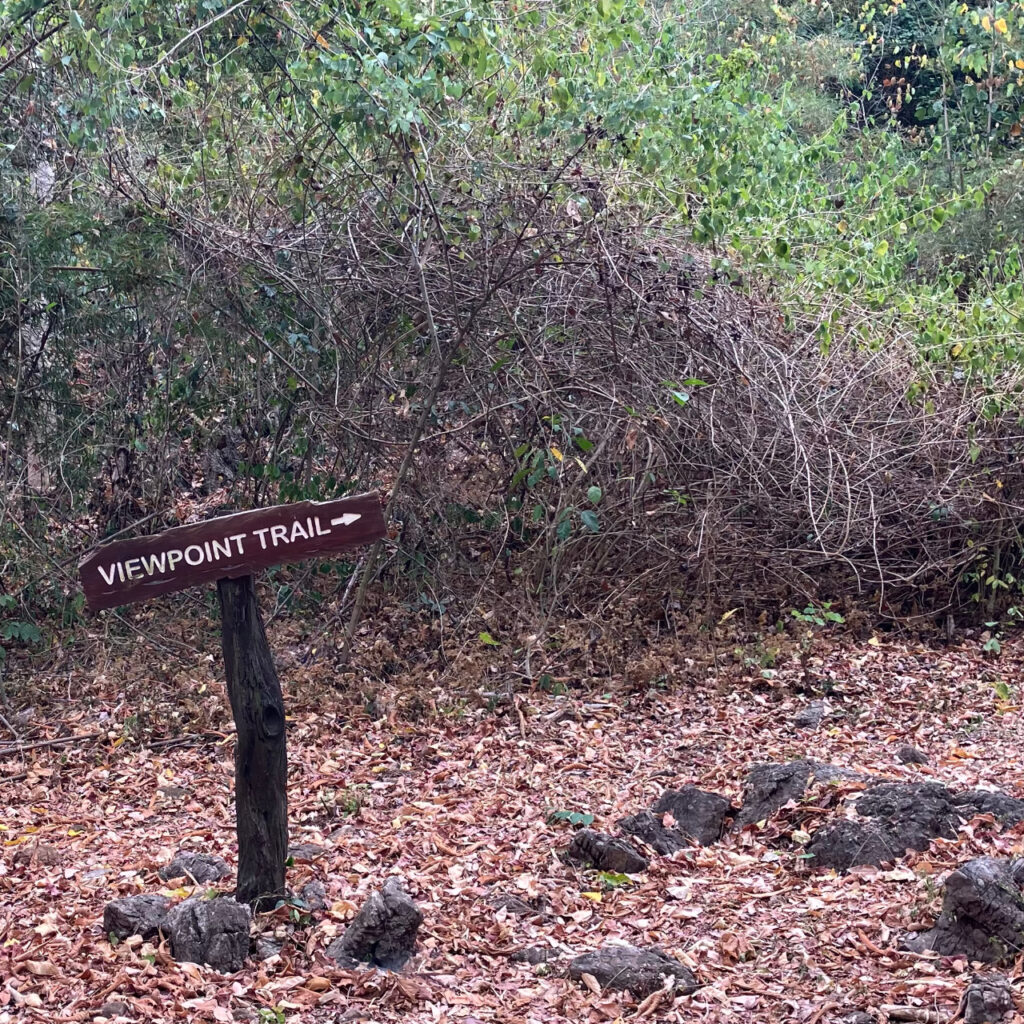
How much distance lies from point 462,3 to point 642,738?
3931 millimetres

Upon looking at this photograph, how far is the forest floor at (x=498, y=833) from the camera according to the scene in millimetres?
3398

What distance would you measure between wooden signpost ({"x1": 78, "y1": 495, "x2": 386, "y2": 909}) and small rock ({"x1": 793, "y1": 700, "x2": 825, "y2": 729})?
124 inches

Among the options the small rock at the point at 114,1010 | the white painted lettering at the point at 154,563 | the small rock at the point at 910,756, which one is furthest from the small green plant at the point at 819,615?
the small rock at the point at 114,1010

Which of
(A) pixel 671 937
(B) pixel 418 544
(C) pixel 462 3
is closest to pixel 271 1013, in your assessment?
(A) pixel 671 937

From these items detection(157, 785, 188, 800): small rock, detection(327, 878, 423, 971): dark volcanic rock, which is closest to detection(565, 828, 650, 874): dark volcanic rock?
detection(327, 878, 423, 971): dark volcanic rock

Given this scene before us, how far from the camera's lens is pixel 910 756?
5.32 m

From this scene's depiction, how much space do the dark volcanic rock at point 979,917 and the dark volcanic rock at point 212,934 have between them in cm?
206

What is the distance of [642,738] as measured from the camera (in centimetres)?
602

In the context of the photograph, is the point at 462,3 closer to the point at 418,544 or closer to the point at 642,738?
the point at 418,544

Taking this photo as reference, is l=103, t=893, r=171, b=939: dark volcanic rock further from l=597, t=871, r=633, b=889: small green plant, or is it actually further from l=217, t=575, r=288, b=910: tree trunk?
l=597, t=871, r=633, b=889: small green plant

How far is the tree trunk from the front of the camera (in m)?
3.81

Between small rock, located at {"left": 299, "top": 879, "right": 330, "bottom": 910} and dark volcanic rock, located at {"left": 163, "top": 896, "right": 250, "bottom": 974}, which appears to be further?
small rock, located at {"left": 299, "top": 879, "right": 330, "bottom": 910}

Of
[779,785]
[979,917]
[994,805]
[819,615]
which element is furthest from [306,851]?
[819,615]

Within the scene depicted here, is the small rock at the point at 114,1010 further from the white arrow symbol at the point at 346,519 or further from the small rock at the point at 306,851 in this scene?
the white arrow symbol at the point at 346,519
